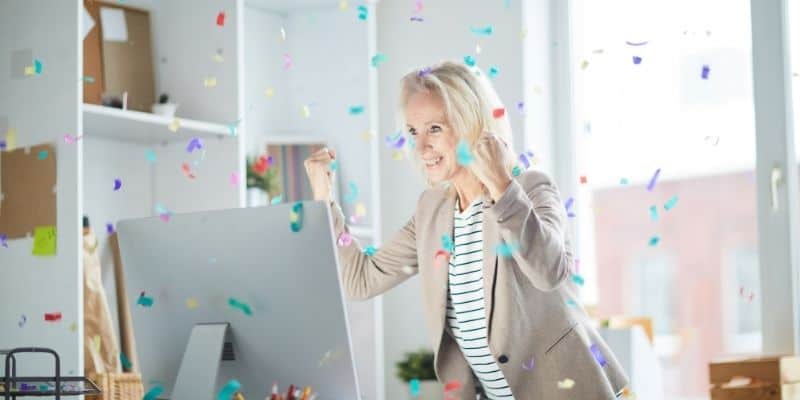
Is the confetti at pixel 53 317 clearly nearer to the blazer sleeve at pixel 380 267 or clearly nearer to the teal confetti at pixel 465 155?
the blazer sleeve at pixel 380 267

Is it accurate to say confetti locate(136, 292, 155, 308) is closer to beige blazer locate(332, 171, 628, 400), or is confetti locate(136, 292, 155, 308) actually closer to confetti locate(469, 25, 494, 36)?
beige blazer locate(332, 171, 628, 400)

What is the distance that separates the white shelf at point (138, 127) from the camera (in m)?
2.95

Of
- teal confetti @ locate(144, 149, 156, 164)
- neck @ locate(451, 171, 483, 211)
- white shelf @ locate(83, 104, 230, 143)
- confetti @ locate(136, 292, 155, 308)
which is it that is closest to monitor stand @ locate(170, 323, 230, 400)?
confetti @ locate(136, 292, 155, 308)

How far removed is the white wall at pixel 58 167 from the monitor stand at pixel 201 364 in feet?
2.65

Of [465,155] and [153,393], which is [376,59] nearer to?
[465,155]

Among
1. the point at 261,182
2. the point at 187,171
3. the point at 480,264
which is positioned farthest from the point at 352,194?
the point at 480,264

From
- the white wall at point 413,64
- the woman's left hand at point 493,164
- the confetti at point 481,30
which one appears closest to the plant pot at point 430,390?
the white wall at point 413,64

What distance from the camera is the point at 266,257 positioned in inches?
73.5

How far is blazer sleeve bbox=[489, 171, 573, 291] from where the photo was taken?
203 centimetres

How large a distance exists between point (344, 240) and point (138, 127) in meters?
0.99

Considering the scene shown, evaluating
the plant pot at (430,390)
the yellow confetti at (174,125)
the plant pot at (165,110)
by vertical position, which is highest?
the plant pot at (165,110)

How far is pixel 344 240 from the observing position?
8.17 feet

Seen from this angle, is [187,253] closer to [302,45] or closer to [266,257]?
[266,257]

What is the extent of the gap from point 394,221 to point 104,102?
4.01 ft
